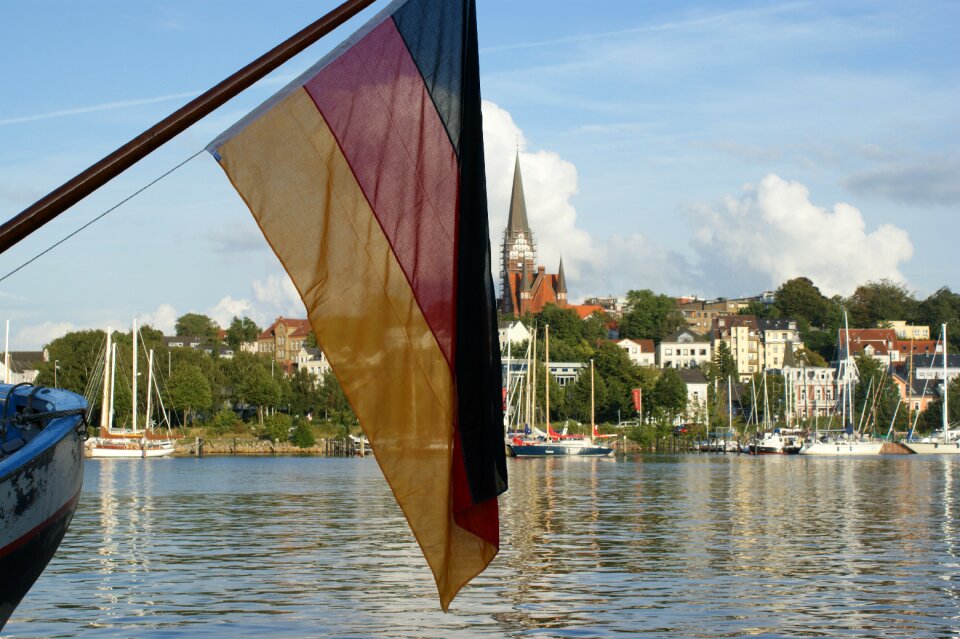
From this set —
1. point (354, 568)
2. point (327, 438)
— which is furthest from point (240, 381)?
point (354, 568)

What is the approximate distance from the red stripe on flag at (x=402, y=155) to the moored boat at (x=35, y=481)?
14.7ft

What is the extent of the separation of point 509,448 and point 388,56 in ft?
333

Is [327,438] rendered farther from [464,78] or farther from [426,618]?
[464,78]

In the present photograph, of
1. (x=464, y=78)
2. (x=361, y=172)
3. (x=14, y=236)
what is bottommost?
(x=14, y=236)

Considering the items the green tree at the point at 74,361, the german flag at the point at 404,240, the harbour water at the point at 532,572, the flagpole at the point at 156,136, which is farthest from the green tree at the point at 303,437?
the flagpole at the point at 156,136

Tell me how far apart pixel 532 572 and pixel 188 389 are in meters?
114

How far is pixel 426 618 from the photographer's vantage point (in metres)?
18.3

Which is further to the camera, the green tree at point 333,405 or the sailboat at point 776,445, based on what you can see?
the green tree at point 333,405

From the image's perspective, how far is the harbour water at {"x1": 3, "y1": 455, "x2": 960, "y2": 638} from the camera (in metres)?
17.8

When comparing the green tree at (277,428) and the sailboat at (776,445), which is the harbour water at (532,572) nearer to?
the sailboat at (776,445)

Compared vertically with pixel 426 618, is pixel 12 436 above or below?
above

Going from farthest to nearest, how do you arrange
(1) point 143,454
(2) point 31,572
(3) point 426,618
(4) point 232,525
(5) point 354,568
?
1. (1) point 143,454
2. (4) point 232,525
3. (5) point 354,568
4. (3) point 426,618
5. (2) point 31,572

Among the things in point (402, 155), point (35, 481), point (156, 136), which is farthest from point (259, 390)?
point (156, 136)

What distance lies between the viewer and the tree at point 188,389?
134 metres
